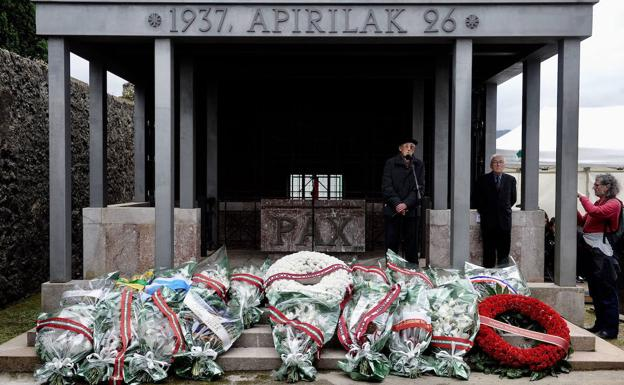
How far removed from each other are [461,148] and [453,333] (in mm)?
2505

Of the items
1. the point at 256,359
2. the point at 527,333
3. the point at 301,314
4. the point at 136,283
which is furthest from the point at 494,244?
the point at 136,283

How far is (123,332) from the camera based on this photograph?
5.28 meters

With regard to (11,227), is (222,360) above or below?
below

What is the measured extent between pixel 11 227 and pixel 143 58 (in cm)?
332

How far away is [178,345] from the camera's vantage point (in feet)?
17.4

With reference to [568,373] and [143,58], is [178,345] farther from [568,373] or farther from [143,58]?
[143,58]

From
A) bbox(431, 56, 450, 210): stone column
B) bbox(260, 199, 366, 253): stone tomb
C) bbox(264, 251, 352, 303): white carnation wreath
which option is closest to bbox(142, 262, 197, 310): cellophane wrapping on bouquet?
bbox(264, 251, 352, 303): white carnation wreath

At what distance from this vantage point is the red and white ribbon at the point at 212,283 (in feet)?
19.6

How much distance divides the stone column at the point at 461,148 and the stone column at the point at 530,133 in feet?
5.90

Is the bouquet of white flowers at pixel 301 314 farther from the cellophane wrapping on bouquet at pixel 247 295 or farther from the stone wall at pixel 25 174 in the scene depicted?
the stone wall at pixel 25 174

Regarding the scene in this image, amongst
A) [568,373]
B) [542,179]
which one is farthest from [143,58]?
[542,179]

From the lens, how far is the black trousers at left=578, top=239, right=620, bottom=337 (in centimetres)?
679

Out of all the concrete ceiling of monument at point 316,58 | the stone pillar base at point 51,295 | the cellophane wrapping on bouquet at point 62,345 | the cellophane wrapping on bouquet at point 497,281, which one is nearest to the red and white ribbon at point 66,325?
the cellophane wrapping on bouquet at point 62,345

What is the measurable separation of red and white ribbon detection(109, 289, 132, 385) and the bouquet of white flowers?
1335 mm
